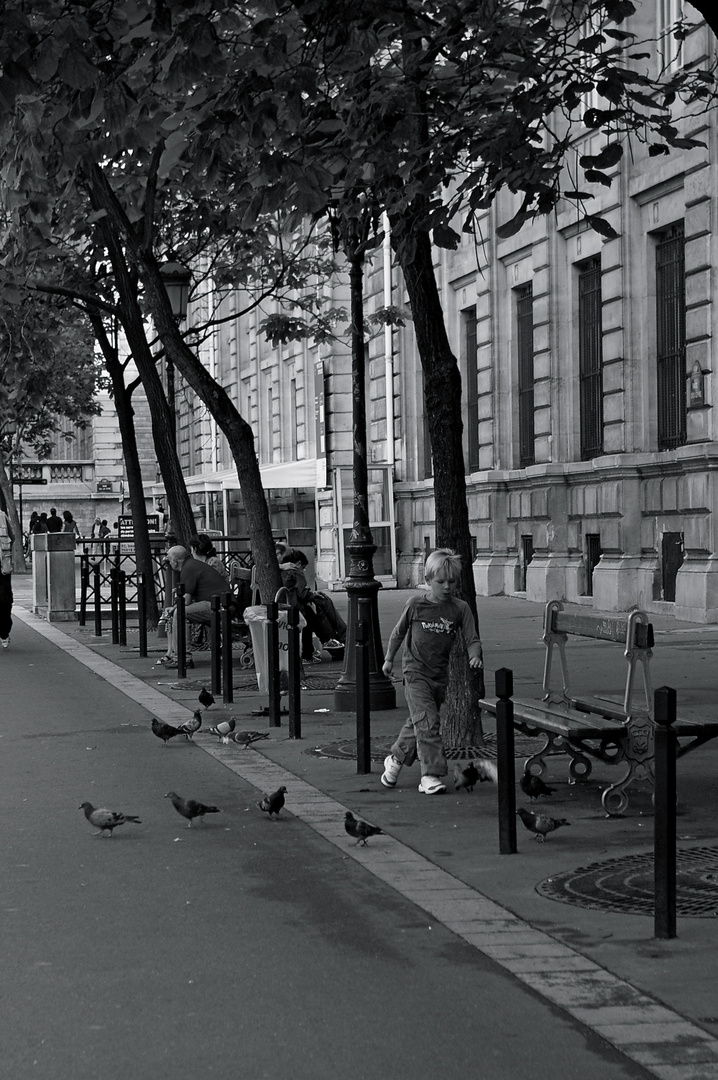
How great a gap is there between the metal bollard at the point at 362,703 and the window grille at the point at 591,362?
16.1 m

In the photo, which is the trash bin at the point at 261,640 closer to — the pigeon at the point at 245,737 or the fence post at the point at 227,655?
the fence post at the point at 227,655

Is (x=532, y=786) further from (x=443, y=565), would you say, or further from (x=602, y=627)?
(x=443, y=565)

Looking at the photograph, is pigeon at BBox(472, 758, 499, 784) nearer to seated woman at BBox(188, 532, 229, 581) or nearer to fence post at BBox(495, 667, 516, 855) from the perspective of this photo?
fence post at BBox(495, 667, 516, 855)

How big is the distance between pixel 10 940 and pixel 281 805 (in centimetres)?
249

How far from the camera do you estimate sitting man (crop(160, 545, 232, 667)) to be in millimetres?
18047

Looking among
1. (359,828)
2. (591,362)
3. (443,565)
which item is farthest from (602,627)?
(591,362)

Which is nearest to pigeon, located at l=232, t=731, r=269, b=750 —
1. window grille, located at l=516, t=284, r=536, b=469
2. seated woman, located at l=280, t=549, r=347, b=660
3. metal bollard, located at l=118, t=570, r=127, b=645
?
seated woman, located at l=280, t=549, r=347, b=660

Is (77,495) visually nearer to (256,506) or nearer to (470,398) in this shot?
(470,398)

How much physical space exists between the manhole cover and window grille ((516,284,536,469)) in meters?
21.6

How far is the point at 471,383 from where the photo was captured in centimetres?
3178

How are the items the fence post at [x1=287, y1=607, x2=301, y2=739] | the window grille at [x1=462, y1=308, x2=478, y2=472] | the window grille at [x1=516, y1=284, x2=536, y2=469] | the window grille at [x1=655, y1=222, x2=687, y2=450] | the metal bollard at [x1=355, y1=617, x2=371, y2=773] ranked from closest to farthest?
the metal bollard at [x1=355, y1=617, x2=371, y2=773]
the fence post at [x1=287, y1=607, x2=301, y2=739]
the window grille at [x1=655, y1=222, x2=687, y2=450]
the window grille at [x1=516, y1=284, x2=536, y2=469]
the window grille at [x1=462, y1=308, x2=478, y2=472]

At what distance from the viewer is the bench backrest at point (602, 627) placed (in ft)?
27.9

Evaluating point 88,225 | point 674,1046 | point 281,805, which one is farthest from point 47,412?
point 674,1046

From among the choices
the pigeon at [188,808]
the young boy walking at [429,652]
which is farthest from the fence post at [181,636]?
the pigeon at [188,808]
